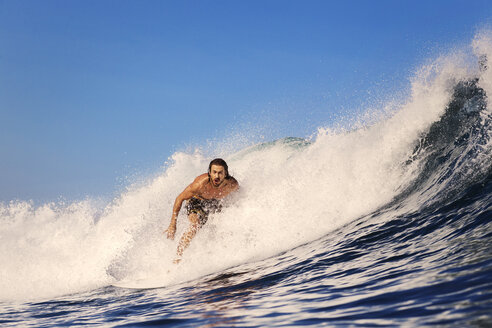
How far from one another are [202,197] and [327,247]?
2434mm

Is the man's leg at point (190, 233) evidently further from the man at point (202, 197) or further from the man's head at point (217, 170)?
the man's head at point (217, 170)

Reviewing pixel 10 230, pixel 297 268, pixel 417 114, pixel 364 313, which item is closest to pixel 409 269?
pixel 364 313

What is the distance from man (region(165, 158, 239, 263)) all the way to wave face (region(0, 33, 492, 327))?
202 mm

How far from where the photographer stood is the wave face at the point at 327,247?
9.68ft

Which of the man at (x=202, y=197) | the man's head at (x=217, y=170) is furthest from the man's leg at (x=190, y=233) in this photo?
the man's head at (x=217, y=170)

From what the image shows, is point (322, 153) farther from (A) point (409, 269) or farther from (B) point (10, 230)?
(B) point (10, 230)

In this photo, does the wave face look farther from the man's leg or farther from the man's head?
the man's head

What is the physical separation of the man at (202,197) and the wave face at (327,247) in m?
0.20

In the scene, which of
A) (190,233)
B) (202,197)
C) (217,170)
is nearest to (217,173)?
(217,170)

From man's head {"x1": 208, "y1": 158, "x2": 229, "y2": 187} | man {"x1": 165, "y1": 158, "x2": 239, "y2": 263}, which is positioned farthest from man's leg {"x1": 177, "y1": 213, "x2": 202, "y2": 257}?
man's head {"x1": 208, "y1": 158, "x2": 229, "y2": 187}

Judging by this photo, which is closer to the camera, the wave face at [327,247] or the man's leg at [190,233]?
the wave face at [327,247]

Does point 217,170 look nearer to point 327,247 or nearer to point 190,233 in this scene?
point 190,233

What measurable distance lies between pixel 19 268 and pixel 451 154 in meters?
8.77

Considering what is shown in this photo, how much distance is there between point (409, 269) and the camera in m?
3.44
